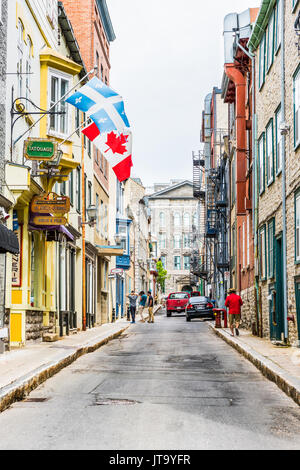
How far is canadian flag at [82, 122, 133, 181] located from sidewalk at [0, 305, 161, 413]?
442cm

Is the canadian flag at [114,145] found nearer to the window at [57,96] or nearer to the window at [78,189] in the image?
the window at [57,96]

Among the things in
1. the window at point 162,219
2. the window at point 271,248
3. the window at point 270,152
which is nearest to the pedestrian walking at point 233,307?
the window at point 271,248

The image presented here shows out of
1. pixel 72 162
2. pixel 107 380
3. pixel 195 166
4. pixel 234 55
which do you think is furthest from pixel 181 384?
pixel 195 166

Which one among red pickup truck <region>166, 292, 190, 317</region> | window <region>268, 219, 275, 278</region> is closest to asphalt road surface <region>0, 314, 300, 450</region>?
window <region>268, 219, 275, 278</region>

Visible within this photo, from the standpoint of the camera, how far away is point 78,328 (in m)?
27.0

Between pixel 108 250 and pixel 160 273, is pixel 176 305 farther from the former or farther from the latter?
pixel 160 273

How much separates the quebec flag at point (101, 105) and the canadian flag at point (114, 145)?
155 millimetres

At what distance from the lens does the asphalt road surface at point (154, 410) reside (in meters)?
6.90

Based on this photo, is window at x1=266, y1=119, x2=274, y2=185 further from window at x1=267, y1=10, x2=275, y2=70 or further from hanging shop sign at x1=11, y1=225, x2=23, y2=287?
hanging shop sign at x1=11, y1=225, x2=23, y2=287

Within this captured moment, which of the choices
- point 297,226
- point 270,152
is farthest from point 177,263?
point 297,226

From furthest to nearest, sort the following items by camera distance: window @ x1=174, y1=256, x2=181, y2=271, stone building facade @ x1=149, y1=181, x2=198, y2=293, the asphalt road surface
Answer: window @ x1=174, y1=256, x2=181, y2=271 < stone building facade @ x1=149, y1=181, x2=198, y2=293 < the asphalt road surface

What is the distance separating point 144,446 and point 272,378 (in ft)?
18.6

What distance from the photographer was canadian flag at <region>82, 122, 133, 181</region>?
17406 mm
